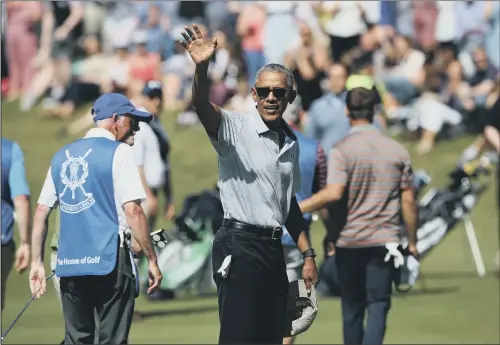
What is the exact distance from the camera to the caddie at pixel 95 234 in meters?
9.17

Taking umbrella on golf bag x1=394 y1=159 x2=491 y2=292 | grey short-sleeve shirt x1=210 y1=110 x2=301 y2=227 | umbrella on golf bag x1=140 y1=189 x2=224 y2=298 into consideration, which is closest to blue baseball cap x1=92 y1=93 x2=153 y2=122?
grey short-sleeve shirt x1=210 y1=110 x2=301 y2=227

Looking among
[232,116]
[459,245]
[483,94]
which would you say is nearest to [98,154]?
[232,116]

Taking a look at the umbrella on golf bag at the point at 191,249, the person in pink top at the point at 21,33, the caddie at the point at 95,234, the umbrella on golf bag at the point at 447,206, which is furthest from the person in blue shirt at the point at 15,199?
the person in pink top at the point at 21,33

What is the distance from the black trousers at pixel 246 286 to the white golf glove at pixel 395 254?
2282mm

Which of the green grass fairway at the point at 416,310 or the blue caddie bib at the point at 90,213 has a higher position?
the blue caddie bib at the point at 90,213

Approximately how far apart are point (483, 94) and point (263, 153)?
15.0 m

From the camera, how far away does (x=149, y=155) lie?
13883 millimetres

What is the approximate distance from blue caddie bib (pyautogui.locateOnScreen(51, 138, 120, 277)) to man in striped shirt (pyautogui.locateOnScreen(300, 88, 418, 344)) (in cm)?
175

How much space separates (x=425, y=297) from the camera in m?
15.5

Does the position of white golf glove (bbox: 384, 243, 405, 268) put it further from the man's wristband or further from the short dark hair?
the man's wristband

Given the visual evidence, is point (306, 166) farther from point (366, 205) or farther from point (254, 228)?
point (254, 228)

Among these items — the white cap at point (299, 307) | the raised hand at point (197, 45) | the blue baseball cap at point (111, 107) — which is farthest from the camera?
the blue baseball cap at point (111, 107)

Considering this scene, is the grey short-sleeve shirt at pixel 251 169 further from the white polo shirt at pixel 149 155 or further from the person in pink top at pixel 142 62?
the person in pink top at pixel 142 62

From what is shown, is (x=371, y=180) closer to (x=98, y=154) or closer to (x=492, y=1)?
(x=98, y=154)
